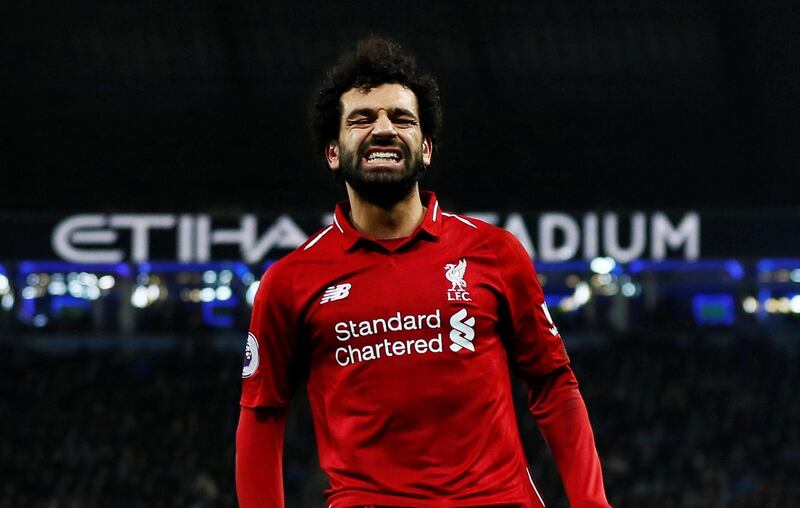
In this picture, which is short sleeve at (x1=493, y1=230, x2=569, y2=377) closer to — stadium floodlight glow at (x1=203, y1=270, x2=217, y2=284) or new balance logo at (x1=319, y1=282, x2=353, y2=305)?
new balance logo at (x1=319, y1=282, x2=353, y2=305)

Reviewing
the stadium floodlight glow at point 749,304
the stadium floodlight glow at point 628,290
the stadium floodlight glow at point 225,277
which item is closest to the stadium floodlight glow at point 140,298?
the stadium floodlight glow at point 225,277

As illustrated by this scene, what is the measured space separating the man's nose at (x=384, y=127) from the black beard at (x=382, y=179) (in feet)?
0.14

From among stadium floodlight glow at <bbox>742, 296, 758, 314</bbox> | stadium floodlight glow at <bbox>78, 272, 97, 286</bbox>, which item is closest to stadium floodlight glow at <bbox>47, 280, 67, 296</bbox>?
stadium floodlight glow at <bbox>78, 272, 97, 286</bbox>

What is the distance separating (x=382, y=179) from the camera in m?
2.76

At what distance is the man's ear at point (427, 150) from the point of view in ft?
9.38

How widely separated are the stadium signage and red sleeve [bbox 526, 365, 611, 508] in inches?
485

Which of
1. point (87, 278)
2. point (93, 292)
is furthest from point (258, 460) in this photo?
point (87, 278)

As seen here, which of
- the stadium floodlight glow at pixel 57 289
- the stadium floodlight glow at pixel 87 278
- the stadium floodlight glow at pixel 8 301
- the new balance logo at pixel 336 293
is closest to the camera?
the new balance logo at pixel 336 293

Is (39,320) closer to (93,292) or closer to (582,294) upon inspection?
(93,292)

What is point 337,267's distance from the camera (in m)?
2.81

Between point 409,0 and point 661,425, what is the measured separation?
7.29 m

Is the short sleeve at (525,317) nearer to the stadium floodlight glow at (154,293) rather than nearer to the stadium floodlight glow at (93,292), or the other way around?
the stadium floodlight glow at (93,292)

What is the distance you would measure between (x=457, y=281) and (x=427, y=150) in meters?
0.33

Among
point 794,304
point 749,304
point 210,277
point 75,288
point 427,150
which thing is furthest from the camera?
point 75,288
